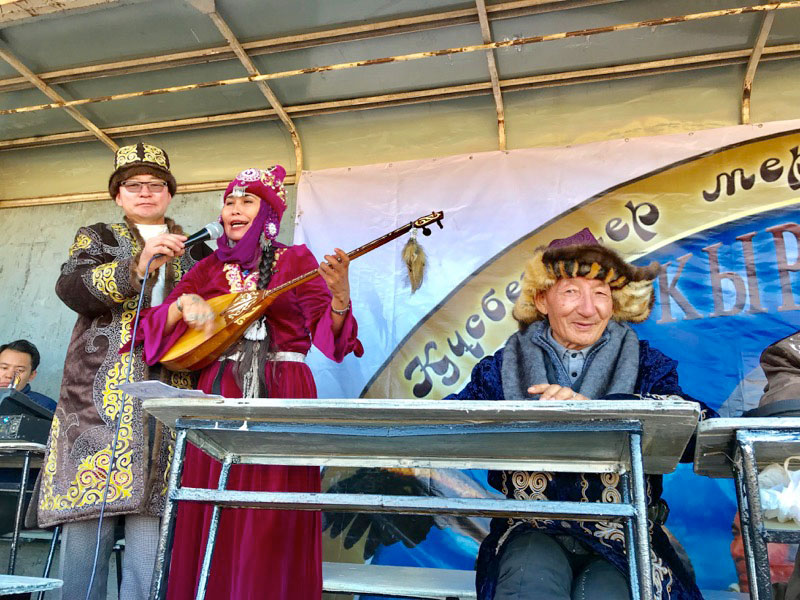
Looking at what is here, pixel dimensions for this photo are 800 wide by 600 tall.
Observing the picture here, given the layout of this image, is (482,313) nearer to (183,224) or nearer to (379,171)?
(379,171)

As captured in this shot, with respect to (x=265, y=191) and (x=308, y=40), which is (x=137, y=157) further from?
(x=308, y=40)

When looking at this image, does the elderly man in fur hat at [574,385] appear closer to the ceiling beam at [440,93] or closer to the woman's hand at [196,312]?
the woman's hand at [196,312]

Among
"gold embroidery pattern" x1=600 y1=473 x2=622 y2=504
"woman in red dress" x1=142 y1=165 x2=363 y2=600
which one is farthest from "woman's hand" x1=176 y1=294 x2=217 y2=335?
"gold embroidery pattern" x1=600 y1=473 x2=622 y2=504

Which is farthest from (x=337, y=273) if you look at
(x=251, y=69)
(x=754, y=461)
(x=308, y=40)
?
(x=251, y=69)

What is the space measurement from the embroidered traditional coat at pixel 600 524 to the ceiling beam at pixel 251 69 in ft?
7.76

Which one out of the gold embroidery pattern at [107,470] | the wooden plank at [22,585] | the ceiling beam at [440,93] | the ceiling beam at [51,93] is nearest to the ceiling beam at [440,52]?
the ceiling beam at [51,93]

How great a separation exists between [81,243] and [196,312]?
0.62 metres

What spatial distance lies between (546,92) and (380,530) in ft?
7.66

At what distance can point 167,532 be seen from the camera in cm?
166

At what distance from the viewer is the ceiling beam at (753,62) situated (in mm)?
3191

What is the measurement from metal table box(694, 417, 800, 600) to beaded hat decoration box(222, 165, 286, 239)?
69.4 inches

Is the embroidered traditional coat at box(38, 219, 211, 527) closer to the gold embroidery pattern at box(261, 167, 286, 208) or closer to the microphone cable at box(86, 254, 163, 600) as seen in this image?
the microphone cable at box(86, 254, 163, 600)

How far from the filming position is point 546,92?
3.80 m

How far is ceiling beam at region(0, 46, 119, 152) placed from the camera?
366 centimetres
